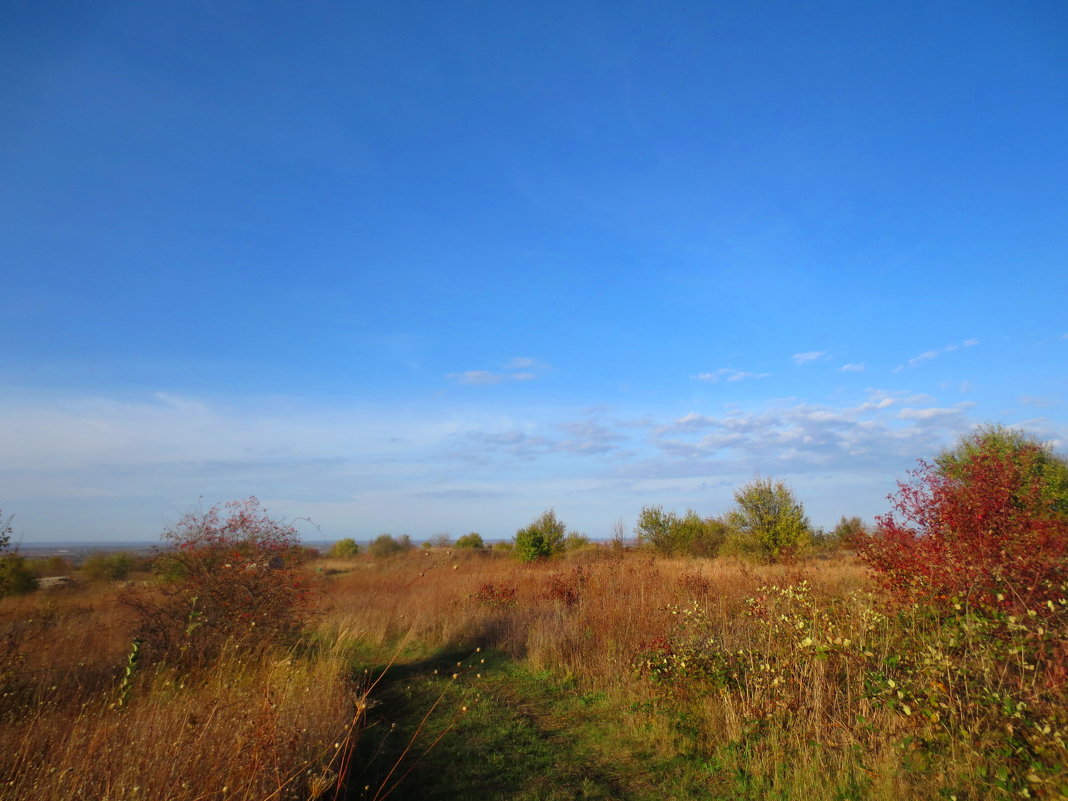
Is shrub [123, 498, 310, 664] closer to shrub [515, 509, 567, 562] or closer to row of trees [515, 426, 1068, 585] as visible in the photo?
row of trees [515, 426, 1068, 585]

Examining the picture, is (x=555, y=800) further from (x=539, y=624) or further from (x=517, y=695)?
(x=539, y=624)

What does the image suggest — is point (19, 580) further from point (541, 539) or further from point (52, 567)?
point (541, 539)

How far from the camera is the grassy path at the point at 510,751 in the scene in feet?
15.5

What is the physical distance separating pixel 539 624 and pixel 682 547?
15.7 meters

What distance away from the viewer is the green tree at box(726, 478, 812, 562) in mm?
20953

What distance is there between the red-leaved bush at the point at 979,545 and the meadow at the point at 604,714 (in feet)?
0.80

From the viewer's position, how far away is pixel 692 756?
5.28 metres

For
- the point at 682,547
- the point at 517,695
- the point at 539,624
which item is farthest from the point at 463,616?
the point at 682,547

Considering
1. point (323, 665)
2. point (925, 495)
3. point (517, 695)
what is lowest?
point (517, 695)

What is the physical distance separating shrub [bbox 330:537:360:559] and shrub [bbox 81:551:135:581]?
18707mm

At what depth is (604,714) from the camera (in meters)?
6.64

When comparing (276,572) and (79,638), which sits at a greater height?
(276,572)

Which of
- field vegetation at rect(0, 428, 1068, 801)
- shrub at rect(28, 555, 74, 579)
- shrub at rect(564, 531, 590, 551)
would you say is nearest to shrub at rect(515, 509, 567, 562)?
shrub at rect(564, 531, 590, 551)

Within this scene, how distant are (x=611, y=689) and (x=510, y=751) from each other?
80.1 inches
